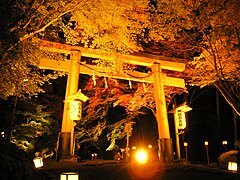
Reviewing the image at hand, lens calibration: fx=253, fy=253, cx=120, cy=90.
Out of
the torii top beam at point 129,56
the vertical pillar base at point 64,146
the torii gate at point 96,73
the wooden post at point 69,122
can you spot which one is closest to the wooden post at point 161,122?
the torii gate at point 96,73

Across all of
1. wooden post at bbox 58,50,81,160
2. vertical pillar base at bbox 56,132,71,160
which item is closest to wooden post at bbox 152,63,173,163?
wooden post at bbox 58,50,81,160

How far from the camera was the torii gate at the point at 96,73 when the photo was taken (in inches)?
373

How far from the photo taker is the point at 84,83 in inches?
744

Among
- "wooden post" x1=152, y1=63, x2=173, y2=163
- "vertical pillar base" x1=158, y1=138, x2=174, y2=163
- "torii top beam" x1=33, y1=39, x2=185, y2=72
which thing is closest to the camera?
"torii top beam" x1=33, y1=39, x2=185, y2=72

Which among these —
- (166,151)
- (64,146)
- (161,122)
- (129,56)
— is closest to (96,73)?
(129,56)

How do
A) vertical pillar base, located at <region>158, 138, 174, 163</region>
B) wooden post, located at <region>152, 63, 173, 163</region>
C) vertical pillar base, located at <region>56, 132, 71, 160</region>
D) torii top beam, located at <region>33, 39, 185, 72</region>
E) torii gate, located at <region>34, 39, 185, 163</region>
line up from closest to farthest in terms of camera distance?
vertical pillar base, located at <region>56, 132, 71, 160</region>, torii gate, located at <region>34, 39, 185, 163</region>, torii top beam, located at <region>33, 39, 185, 72</region>, vertical pillar base, located at <region>158, 138, 174, 163</region>, wooden post, located at <region>152, 63, 173, 163</region>

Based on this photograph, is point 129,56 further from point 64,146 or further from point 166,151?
point 64,146

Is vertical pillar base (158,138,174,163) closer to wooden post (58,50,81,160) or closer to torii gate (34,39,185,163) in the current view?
torii gate (34,39,185,163)

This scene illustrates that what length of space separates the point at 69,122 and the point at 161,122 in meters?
4.48

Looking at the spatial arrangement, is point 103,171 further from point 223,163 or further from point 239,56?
point 223,163

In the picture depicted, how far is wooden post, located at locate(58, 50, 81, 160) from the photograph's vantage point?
30.4 feet

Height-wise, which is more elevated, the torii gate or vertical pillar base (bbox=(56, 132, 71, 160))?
the torii gate

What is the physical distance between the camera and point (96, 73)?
449 inches

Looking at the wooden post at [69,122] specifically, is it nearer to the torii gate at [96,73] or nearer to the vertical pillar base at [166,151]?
the torii gate at [96,73]
